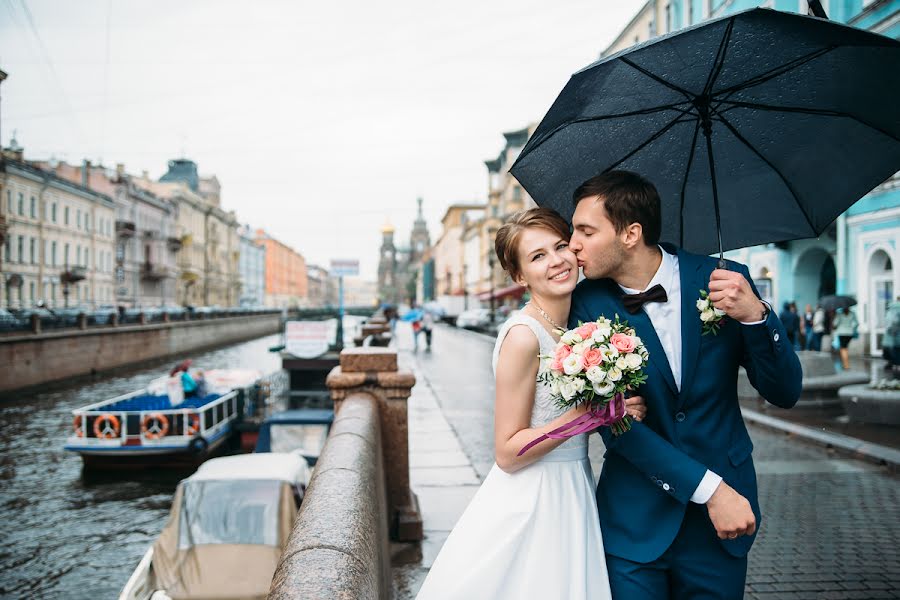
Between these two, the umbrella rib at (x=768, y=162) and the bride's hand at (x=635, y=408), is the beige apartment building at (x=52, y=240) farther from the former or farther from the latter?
the bride's hand at (x=635, y=408)

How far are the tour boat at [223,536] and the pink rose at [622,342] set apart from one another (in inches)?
200

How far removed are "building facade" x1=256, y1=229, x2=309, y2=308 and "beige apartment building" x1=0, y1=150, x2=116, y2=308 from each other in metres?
67.7

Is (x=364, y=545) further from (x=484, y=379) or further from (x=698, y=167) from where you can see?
(x=484, y=379)

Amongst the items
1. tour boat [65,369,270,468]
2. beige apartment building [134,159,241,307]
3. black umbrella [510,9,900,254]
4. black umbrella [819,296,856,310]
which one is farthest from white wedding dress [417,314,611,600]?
beige apartment building [134,159,241,307]

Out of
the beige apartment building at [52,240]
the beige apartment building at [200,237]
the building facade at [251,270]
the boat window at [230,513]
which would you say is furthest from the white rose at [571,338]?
the building facade at [251,270]

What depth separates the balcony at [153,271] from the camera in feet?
222

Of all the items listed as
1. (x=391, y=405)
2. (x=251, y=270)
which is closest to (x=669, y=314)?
(x=391, y=405)

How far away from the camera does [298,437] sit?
12516mm

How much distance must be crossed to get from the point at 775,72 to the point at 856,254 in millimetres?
21551

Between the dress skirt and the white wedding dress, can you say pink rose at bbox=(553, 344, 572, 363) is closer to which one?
the white wedding dress

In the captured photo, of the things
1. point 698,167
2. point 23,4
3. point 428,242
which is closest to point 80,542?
point 23,4

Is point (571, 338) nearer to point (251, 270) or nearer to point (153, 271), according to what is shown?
point (153, 271)

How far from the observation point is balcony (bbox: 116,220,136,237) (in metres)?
61.1

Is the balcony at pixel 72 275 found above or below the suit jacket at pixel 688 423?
above
